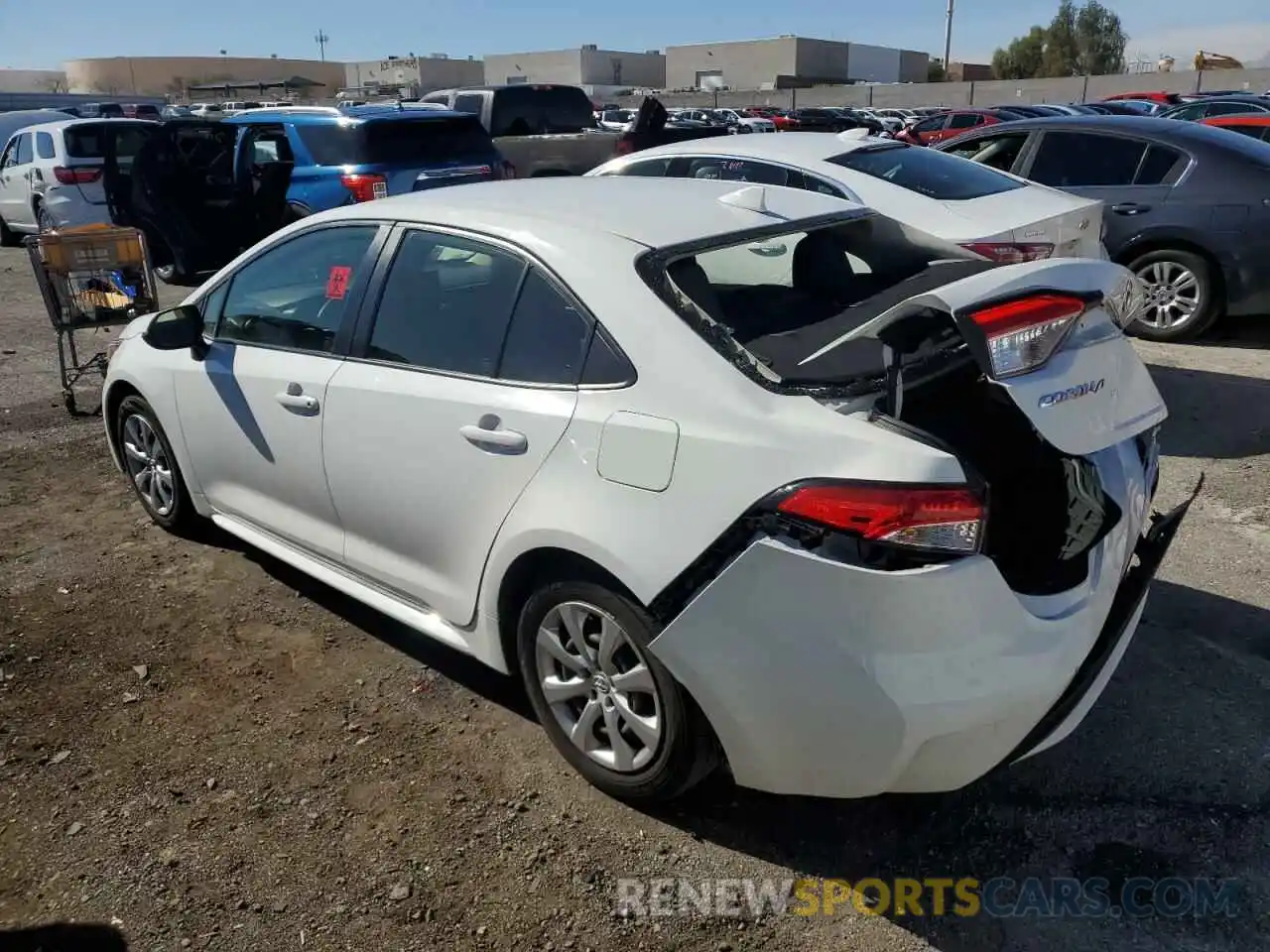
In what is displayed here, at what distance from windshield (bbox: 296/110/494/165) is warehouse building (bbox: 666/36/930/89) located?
7163 cm

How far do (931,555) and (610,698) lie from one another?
102cm

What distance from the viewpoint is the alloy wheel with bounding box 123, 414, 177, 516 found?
4.58 metres

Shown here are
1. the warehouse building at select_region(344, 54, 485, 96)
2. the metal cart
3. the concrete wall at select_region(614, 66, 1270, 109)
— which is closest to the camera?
the metal cart

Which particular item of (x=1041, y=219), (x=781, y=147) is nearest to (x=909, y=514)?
(x=1041, y=219)

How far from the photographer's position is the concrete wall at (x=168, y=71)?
309ft

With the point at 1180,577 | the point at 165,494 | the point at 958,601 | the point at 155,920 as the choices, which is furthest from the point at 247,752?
the point at 1180,577

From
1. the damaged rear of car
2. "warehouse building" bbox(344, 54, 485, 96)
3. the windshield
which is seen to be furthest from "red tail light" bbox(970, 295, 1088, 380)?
"warehouse building" bbox(344, 54, 485, 96)

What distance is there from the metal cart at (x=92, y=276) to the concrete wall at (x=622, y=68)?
83.7 m

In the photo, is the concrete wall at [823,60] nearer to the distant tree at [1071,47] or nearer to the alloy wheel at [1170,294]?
the distant tree at [1071,47]

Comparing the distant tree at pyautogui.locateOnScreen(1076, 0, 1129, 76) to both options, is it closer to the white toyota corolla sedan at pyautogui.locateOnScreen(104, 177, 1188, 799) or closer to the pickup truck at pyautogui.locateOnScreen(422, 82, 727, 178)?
the pickup truck at pyautogui.locateOnScreen(422, 82, 727, 178)

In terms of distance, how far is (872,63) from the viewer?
298 ft

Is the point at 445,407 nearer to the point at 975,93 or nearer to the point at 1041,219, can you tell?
the point at 1041,219

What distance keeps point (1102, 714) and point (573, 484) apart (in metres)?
1.92

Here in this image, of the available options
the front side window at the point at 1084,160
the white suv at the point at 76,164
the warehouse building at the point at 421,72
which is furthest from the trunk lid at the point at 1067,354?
the warehouse building at the point at 421,72
